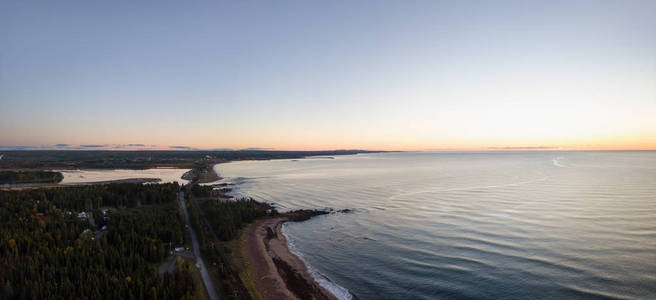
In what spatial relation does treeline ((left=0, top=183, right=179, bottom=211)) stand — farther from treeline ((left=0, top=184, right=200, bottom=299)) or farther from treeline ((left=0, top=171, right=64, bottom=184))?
treeline ((left=0, top=171, right=64, bottom=184))

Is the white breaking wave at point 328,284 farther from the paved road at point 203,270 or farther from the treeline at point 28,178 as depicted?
the treeline at point 28,178

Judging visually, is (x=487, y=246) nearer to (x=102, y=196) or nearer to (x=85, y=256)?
(x=85, y=256)

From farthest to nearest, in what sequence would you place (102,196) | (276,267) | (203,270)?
(102,196), (276,267), (203,270)

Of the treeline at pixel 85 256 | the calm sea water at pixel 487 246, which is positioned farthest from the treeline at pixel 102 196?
the calm sea water at pixel 487 246

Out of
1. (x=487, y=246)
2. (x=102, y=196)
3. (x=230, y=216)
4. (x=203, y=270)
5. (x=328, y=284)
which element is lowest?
(x=328, y=284)

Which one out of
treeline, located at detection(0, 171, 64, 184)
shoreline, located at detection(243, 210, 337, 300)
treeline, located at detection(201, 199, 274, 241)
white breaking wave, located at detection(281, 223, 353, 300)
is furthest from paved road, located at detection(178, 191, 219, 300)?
treeline, located at detection(0, 171, 64, 184)

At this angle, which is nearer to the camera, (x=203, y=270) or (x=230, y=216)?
(x=203, y=270)

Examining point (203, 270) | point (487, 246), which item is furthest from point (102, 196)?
point (487, 246)
